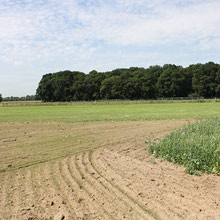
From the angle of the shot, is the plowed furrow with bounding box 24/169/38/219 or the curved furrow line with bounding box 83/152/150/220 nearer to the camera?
the curved furrow line with bounding box 83/152/150/220

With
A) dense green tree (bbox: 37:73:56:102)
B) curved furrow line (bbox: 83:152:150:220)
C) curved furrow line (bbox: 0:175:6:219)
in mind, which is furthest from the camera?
dense green tree (bbox: 37:73:56:102)

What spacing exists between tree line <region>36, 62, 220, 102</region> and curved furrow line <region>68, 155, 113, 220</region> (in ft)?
329

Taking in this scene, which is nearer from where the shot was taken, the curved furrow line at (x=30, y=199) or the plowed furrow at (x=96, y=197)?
the plowed furrow at (x=96, y=197)

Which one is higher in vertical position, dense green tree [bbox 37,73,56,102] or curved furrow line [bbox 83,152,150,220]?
dense green tree [bbox 37,73,56,102]

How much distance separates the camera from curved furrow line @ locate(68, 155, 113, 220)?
546 centimetres

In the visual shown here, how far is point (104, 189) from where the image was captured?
22.2 feet

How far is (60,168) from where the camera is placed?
28.9 ft

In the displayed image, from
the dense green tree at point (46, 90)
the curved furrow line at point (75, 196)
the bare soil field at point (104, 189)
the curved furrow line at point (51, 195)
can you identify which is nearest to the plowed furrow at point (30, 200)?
the bare soil field at point (104, 189)

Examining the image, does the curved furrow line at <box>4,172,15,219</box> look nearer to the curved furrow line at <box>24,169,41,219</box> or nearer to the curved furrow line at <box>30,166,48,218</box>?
the curved furrow line at <box>24,169,41,219</box>

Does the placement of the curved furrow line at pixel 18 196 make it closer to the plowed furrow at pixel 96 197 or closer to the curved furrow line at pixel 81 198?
the curved furrow line at pixel 81 198

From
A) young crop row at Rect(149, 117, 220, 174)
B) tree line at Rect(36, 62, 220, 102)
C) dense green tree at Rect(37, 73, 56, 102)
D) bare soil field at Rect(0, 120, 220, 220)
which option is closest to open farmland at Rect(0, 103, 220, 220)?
bare soil field at Rect(0, 120, 220, 220)

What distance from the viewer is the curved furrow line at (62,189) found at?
5.65 metres

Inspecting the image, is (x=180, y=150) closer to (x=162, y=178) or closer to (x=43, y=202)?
(x=162, y=178)

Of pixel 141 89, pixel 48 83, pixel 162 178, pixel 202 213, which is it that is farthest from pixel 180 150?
pixel 48 83
